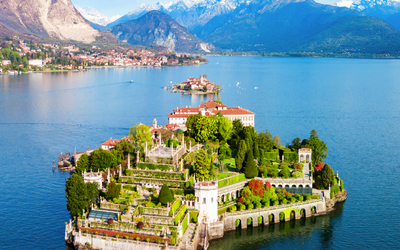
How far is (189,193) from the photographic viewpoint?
36875 millimetres

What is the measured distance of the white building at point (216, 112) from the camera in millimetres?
70875

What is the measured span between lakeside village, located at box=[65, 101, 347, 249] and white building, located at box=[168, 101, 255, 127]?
772 inches

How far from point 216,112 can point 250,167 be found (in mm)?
30696

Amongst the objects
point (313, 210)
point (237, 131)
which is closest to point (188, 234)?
point (313, 210)

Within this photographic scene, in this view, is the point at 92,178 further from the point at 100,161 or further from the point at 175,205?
the point at 175,205

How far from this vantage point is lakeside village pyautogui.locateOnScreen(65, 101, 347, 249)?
32.3 metres

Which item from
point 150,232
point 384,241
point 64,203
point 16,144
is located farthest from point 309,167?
point 16,144

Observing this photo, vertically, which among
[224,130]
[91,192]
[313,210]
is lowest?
[313,210]

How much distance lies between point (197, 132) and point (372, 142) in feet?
89.7

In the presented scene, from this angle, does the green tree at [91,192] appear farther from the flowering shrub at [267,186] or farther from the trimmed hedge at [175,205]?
the flowering shrub at [267,186]

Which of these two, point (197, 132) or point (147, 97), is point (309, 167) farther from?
point (147, 97)

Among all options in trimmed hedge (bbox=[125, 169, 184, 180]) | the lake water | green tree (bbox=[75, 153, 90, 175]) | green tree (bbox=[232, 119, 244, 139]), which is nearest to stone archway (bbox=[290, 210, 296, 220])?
the lake water

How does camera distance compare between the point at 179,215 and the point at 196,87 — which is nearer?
the point at 179,215

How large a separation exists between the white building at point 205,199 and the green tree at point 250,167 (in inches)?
260
